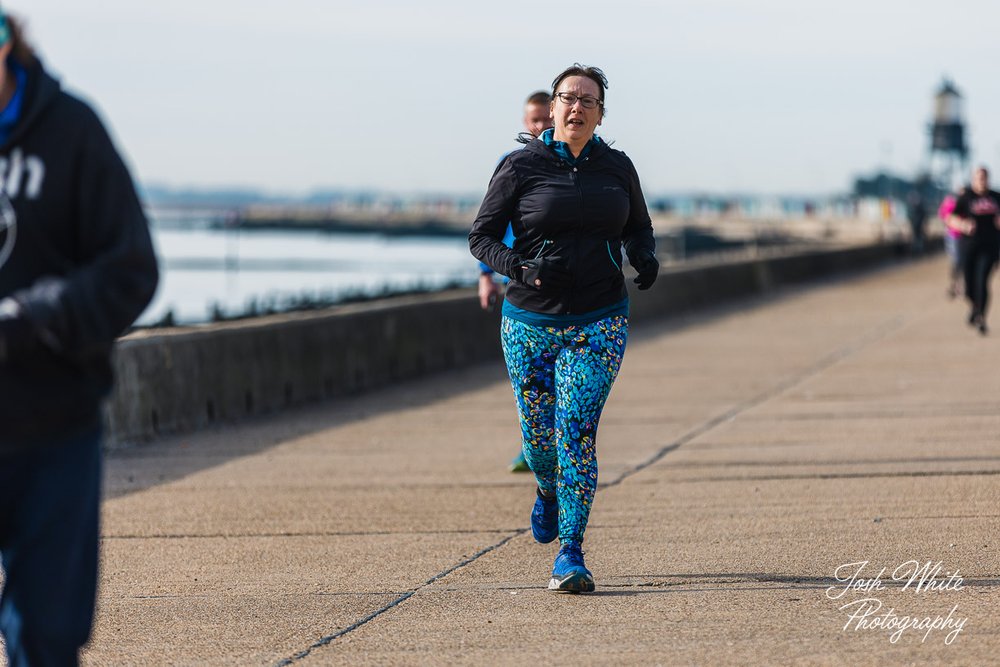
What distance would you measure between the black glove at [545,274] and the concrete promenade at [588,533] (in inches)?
45.9

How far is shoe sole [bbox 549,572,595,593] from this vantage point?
6379mm

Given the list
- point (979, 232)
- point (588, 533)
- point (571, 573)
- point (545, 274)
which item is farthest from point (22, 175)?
point (979, 232)

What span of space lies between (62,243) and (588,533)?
461 centimetres

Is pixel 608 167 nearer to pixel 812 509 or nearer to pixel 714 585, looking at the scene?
pixel 714 585

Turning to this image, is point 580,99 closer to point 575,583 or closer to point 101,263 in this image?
point 575,583

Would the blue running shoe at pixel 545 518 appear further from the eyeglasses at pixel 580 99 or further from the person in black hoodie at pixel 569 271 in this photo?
the eyeglasses at pixel 580 99

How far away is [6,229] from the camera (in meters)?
3.60

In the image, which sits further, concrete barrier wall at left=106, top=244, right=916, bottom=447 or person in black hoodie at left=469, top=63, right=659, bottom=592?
concrete barrier wall at left=106, top=244, right=916, bottom=447

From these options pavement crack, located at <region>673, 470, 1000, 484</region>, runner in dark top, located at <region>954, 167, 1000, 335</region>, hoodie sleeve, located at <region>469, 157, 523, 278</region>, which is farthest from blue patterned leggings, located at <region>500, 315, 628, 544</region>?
runner in dark top, located at <region>954, 167, 1000, 335</region>

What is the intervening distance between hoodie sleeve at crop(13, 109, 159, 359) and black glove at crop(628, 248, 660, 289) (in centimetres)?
316

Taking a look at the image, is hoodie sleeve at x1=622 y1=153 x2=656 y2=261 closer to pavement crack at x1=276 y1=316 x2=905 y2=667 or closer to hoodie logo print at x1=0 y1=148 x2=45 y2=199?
pavement crack at x1=276 y1=316 x2=905 y2=667

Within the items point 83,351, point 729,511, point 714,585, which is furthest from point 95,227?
point 729,511

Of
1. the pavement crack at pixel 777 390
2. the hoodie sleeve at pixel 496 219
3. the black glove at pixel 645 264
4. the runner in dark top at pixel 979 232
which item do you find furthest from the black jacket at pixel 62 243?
the runner in dark top at pixel 979 232

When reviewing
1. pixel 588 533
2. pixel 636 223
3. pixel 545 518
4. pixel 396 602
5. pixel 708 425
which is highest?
pixel 636 223
